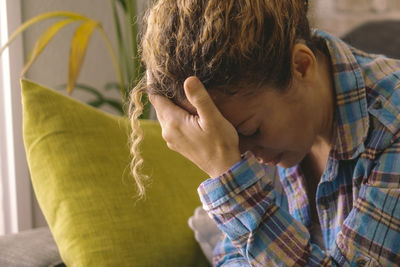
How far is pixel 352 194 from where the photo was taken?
3.35ft

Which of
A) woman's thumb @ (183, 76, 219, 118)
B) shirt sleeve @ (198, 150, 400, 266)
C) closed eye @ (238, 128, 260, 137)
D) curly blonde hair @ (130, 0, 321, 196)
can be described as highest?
curly blonde hair @ (130, 0, 321, 196)

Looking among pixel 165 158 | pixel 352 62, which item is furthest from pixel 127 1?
pixel 352 62

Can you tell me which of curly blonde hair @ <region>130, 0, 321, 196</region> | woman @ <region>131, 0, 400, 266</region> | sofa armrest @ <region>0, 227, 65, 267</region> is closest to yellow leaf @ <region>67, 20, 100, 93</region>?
sofa armrest @ <region>0, 227, 65, 267</region>

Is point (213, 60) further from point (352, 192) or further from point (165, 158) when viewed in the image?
point (165, 158)

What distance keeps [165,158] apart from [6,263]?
0.39 meters

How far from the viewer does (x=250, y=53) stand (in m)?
0.82

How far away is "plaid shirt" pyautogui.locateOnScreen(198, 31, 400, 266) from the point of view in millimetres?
908

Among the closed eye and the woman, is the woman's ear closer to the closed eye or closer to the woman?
the woman

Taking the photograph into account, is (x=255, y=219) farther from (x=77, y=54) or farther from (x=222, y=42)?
(x=77, y=54)

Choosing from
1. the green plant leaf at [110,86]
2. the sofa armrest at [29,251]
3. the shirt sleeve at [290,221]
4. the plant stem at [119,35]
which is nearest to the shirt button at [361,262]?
the shirt sleeve at [290,221]

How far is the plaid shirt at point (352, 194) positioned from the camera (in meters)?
0.91

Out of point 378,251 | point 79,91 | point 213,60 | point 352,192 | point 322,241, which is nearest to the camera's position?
point 213,60

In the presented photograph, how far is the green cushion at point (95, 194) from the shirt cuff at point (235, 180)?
0.85ft

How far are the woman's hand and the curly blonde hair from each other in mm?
38
